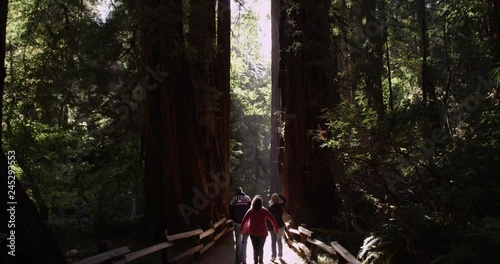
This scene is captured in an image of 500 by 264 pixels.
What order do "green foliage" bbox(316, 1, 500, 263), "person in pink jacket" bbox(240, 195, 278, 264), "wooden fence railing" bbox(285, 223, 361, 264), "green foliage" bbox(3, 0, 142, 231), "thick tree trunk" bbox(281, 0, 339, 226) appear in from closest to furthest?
"green foliage" bbox(316, 1, 500, 263), "wooden fence railing" bbox(285, 223, 361, 264), "person in pink jacket" bbox(240, 195, 278, 264), "green foliage" bbox(3, 0, 142, 231), "thick tree trunk" bbox(281, 0, 339, 226)

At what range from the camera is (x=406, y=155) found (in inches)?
287

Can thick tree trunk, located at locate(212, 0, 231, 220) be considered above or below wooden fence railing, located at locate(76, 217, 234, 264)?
above

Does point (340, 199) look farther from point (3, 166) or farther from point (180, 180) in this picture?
point (3, 166)

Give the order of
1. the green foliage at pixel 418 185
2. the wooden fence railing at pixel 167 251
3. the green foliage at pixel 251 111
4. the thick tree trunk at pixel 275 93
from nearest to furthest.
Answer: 1. the wooden fence railing at pixel 167 251
2. the green foliage at pixel 418 185
3. the thick tree trunk at pixel 275 93
4. the green foliage at pixel 251 111

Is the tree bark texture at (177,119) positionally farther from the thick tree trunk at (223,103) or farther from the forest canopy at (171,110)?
the thick tree trunk at (223,103)

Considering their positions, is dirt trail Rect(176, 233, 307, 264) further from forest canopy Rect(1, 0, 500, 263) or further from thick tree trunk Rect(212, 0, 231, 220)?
thick tree trunk Rect(212, 0, 231, 220)

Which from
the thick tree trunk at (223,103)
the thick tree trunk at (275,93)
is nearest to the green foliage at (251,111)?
the thick tree trunk at (275,93)

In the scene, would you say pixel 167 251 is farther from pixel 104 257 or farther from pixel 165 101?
pixel 165 101

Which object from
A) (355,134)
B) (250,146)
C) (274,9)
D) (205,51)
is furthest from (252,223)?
(250,146)

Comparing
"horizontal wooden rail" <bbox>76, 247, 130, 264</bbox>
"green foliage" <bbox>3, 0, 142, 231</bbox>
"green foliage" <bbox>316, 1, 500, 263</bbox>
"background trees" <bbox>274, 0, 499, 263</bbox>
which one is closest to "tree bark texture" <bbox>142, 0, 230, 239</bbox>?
"green foliage" <bbox>3, 0, 142, 231</bbox>

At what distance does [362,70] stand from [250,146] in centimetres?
3296

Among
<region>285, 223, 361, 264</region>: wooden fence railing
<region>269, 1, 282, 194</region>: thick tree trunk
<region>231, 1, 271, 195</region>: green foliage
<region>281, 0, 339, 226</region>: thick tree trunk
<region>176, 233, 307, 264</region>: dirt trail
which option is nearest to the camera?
<region>285, 223, 361, 264</region>: wooden fence railing

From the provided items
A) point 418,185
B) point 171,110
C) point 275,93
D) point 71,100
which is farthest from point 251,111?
point 418,185

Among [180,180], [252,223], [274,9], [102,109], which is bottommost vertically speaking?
[252,223]
